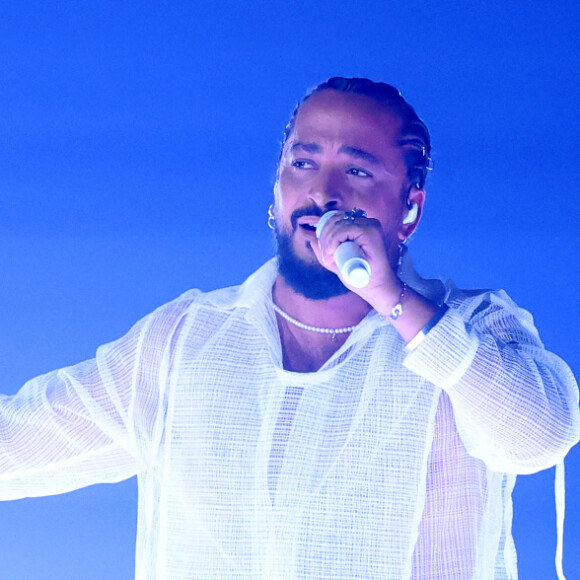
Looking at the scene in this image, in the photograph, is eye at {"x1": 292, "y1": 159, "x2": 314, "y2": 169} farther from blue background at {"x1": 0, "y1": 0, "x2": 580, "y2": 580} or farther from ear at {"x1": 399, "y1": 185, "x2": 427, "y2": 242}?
blue background at {"x1": 0, "y1": 0, "x2": 580, "y2": 580}

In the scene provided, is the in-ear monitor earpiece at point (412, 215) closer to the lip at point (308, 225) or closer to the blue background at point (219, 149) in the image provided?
the lip at point (308, 225)

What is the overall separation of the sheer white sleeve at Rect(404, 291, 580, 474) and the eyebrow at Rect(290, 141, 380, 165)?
1.17 feet

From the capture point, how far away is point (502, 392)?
45.8 inches

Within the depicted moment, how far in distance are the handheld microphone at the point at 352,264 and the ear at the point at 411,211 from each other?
0.40 metres

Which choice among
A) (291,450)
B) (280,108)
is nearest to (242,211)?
(280,108)

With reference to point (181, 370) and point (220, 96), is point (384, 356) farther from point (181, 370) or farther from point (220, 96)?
point (220, 96)

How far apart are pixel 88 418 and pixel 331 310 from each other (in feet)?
1.36

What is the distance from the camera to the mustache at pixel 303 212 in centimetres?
139

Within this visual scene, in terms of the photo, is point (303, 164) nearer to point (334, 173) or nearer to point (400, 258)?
point (334, 173)

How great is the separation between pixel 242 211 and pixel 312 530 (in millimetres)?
928

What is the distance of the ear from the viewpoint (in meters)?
1.54

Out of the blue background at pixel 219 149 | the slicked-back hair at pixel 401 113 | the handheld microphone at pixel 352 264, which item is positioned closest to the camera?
the handheld microphone at pixel 352 264

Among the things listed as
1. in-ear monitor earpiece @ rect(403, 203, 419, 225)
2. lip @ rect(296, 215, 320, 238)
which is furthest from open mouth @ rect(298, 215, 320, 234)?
in-ear monitor earpiece @ rect(403, 203, 419, 225)

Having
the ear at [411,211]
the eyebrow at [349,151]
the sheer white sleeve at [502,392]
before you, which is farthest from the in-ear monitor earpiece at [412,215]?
the sheer white sleeve at [502,392]
